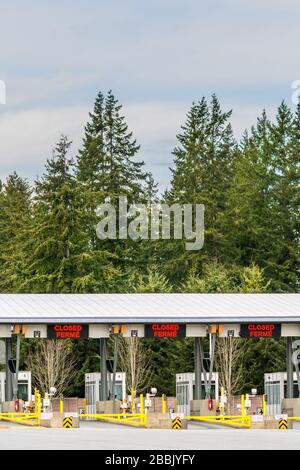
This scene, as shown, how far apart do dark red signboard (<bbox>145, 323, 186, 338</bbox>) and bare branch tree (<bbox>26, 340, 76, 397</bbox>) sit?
1997 cm

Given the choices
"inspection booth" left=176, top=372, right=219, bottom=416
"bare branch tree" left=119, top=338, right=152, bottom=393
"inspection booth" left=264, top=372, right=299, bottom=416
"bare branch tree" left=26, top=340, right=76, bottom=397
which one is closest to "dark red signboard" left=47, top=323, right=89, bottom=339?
"inspection booth" left=176, top=372, right=219, bottom=416

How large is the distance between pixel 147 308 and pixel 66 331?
4.17 meters

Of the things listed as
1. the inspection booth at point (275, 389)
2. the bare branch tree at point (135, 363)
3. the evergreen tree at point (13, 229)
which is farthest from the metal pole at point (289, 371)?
the evergreen tree at point (13, 229)

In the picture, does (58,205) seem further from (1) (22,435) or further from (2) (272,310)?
(1) (22,435)

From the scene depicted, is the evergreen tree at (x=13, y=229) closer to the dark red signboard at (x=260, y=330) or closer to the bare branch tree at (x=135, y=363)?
the bare branch tree at (x=135, y=363)

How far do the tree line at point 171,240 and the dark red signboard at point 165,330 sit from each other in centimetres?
1877

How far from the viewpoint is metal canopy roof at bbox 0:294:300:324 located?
5888 centimetres

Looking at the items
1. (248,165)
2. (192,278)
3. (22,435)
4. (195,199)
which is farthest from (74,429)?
(248,165)

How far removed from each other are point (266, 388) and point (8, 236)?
132ft

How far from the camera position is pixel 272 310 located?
62688mm

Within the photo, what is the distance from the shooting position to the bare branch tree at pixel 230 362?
78.0m

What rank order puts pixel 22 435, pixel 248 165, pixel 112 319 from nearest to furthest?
pixel 22 435 → pixel 112 319 → pixel 248 165

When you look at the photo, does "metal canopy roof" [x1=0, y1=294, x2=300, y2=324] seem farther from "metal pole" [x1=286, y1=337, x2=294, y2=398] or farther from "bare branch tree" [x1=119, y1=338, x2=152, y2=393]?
"bare branch tree" [x1=119, y1=338, x2=152, y2=393]

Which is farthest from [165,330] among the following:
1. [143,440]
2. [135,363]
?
[143,440]
